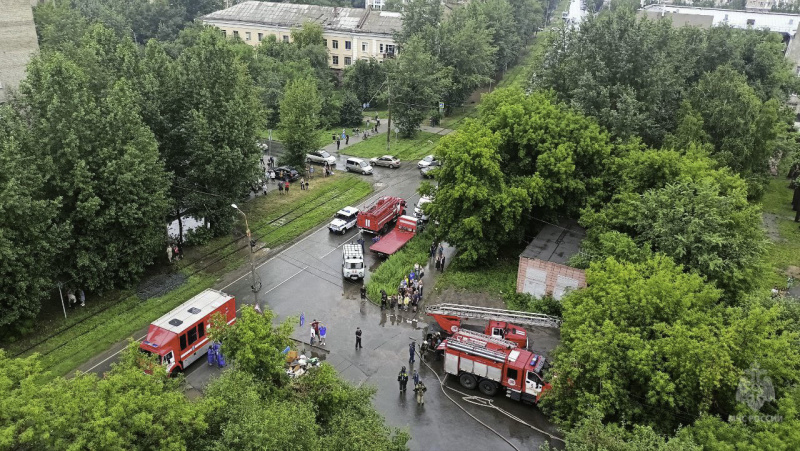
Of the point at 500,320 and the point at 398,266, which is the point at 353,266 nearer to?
the point at 398,266

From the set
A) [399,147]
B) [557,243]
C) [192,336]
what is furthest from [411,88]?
[192,336]

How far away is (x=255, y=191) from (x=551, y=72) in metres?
28.1

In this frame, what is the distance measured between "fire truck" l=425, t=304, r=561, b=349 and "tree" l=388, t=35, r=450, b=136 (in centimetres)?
4029

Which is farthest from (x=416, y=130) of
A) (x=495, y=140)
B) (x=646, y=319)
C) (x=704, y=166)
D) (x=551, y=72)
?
(x=646, y=319)

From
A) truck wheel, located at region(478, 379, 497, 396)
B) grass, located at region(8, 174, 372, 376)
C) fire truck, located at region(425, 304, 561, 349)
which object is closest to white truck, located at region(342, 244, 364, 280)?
grass, located at region(8, 174, 372, 376)

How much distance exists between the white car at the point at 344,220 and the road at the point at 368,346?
592 millimetres

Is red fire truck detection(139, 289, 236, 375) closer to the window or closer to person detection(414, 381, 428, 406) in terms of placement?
the window

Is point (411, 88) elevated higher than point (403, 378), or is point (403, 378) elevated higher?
point (411, 88)

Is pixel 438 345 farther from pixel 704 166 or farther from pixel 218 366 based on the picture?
pixel 704 166

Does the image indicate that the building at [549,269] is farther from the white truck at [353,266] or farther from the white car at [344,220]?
the white car at [344,220]

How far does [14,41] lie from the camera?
46.7 m

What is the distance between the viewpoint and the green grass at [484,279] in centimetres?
3612

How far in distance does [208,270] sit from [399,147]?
3232 cm

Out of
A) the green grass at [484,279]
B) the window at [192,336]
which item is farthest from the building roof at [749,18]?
the window at [192,336]
